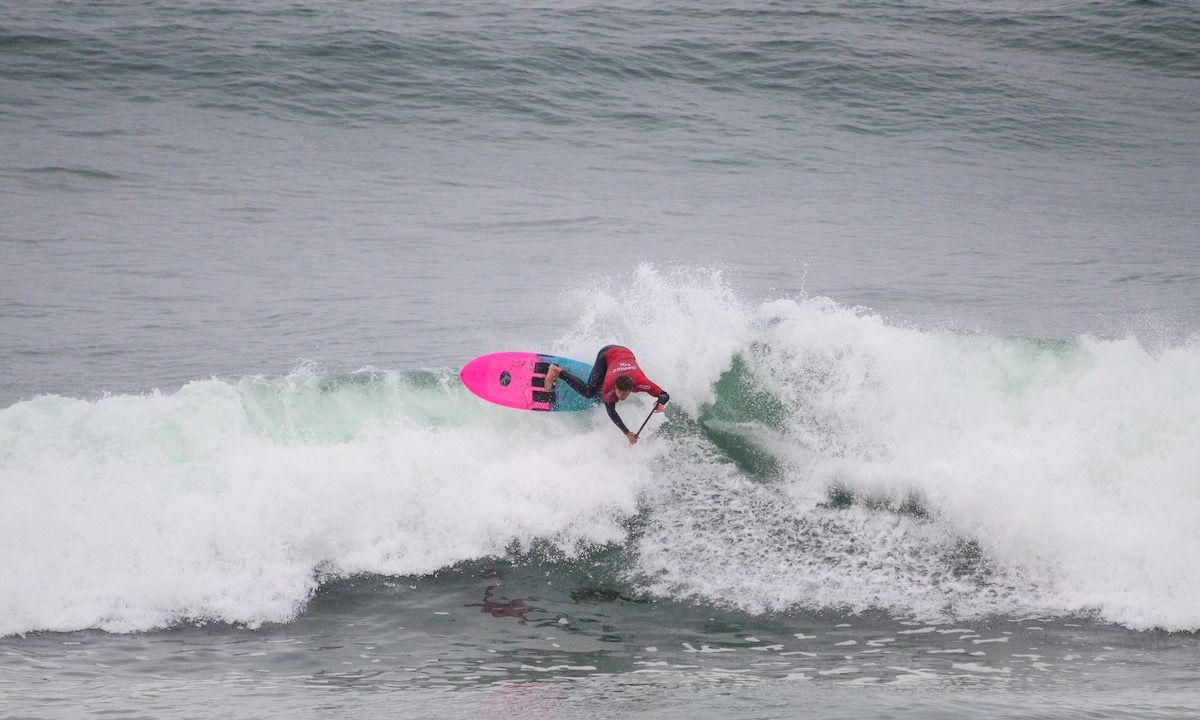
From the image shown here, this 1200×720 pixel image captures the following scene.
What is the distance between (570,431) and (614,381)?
93 centimetres

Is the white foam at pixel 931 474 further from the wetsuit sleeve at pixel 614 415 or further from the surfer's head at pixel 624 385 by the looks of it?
the surfer's head at pixel 624 385

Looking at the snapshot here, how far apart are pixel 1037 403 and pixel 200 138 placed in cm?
1571

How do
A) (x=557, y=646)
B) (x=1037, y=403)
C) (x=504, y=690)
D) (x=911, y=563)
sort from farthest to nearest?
1. (x=1037, y=403)
2. (x=911, y=563)
3. (x=557, y=646)
4. (x=504, y=690)

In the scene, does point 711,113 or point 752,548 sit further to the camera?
point 711,113

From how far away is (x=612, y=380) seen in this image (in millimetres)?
9656

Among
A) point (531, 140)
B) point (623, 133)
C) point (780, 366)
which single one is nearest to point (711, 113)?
point (623, 133)

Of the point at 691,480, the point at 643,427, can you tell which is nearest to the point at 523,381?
the point at 643,427

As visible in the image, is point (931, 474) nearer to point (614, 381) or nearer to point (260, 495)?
point (614, 381)

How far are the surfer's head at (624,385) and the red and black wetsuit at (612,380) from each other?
0.13 feet

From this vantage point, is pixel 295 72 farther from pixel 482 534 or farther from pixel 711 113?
pixel 482 534

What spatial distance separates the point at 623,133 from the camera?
71.5 feet

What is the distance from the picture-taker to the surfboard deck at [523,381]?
1031cm

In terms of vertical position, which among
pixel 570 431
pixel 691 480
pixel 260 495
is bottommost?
pixel 260 495

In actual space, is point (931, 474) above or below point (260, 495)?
above
